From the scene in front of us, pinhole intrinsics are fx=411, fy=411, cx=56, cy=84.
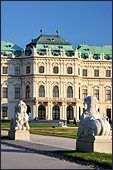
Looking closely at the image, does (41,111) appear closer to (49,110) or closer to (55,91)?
(49,110)

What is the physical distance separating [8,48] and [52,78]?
1032 cm

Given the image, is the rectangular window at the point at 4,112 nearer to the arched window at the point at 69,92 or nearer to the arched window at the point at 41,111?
the arched window at the point at 41,111

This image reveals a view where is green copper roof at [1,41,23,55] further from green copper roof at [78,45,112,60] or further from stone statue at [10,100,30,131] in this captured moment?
stone statue at [10,100,30,131]

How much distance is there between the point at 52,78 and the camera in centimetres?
7312

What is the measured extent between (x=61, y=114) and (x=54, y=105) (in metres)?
2.08

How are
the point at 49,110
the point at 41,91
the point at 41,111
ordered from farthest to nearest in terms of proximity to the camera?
the point at 41,91 → the point at 41,111 → the point at 49,110

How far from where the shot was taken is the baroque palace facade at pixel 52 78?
71.9m

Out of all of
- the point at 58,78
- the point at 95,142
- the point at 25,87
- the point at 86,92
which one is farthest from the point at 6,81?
the point at 95,142

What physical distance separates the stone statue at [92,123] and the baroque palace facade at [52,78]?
56490 millimetres

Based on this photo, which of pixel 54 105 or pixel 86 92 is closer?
pixel 54 105

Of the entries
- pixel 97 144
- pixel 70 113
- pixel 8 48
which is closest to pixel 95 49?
pixel 70 113

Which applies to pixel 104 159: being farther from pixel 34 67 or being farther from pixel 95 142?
pixel 34 67

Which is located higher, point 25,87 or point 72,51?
point 72,51

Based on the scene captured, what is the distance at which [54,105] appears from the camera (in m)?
72.1
